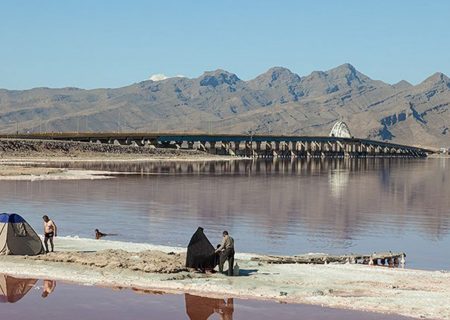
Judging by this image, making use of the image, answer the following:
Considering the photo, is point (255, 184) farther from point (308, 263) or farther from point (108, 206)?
point (308, 263)

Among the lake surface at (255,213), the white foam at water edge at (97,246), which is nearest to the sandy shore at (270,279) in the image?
the white foam at water edge at (97,246)

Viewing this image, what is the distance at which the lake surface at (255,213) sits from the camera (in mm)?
49406

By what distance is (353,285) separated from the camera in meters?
31.0

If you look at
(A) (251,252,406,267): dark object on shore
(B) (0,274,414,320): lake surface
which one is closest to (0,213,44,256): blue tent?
(B) (0,274,414,320): lake surface

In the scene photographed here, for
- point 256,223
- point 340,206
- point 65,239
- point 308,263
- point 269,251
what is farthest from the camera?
point 340,206

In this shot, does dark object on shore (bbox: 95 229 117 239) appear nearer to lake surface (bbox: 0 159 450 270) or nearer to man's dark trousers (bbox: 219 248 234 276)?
lake surface (bbox: 0 159 450 270)

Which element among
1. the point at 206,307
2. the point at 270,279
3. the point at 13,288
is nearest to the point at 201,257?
the point at 270,279

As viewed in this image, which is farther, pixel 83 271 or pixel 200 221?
pixel 200 221

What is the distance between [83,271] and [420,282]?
12973 mm

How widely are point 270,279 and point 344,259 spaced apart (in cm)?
859

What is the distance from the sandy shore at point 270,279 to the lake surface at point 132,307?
843 mm

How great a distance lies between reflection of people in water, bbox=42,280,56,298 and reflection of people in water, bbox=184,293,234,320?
15.8 feet

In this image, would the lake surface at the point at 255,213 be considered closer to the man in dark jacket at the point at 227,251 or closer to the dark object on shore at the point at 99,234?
the dark object on shore at the point at 99,234

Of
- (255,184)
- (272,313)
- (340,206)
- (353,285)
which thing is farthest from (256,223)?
(255,184)
